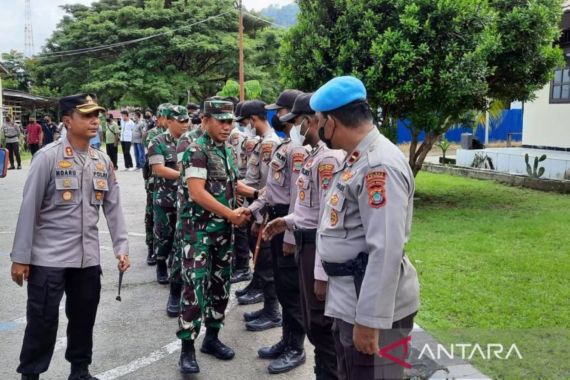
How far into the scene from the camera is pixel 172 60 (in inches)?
1240

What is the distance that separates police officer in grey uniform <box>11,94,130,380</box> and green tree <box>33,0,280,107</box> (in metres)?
26.1

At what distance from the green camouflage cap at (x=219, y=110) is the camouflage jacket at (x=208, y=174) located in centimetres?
18

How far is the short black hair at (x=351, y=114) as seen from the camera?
242 cm

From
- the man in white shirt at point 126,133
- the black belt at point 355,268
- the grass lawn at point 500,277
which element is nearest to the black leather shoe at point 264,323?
the grass lawn at point 500,277

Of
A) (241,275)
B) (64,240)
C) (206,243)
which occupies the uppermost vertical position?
(64,240)

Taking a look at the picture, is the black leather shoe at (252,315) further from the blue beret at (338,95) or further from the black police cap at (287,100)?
the blue beret at (338,95)

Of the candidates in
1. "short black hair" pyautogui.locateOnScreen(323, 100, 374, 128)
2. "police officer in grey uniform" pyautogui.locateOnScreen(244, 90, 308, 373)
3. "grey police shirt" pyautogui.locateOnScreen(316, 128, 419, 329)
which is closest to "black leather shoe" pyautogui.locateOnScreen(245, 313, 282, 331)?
"police officer in grey uniform" pyautogui.locateOnScreen(244, 90, 308, 373)

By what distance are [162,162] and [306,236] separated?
277 centimetres

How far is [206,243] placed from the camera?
3.94 metres

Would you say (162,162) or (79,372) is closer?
(79,372)

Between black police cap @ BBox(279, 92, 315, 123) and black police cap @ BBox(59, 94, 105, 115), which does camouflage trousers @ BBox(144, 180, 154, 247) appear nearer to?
black police cap @ BBox(59, 94, 105, 115)

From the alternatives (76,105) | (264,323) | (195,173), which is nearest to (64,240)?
(76,105)

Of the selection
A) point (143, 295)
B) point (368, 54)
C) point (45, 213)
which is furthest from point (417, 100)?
point (45, 213)

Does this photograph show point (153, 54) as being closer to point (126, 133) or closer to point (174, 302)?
point (126, 133)
